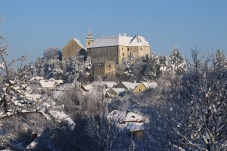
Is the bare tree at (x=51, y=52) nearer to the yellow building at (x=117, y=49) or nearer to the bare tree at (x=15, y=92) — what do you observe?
the yellow building at (x=117, y=49)

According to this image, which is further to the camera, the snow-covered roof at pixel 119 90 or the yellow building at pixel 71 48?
the yellow building at pixel 71 48

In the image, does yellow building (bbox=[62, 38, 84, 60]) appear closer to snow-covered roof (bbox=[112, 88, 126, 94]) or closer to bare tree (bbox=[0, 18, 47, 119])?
snow-covered roof (bbox=[112, 88, 126, 94])

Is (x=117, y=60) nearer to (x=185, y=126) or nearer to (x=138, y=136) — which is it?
(x=138, y=136)

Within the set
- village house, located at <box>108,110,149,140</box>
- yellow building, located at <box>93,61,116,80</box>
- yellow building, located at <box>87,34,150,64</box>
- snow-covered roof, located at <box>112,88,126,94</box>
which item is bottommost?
village house, located at <box>108,110,149,140</box>

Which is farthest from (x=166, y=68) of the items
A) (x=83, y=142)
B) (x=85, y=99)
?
(x=83, y=142)

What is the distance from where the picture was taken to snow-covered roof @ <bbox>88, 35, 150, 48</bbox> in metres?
80.3

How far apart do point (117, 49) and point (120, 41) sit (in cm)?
247

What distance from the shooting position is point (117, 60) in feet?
253

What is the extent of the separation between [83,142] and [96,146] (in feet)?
8.89

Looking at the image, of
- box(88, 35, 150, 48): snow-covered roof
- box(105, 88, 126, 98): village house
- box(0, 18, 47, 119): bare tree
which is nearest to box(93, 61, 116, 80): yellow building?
box(88, 35, 150, 48): snow-covered roof

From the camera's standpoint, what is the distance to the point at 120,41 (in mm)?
80062

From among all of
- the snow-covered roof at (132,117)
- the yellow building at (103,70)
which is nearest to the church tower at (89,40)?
the yellow building at (103,70)

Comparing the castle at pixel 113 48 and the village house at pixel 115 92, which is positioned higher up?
the castle at pixel 113 48

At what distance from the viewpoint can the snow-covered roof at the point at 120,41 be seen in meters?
80.3
